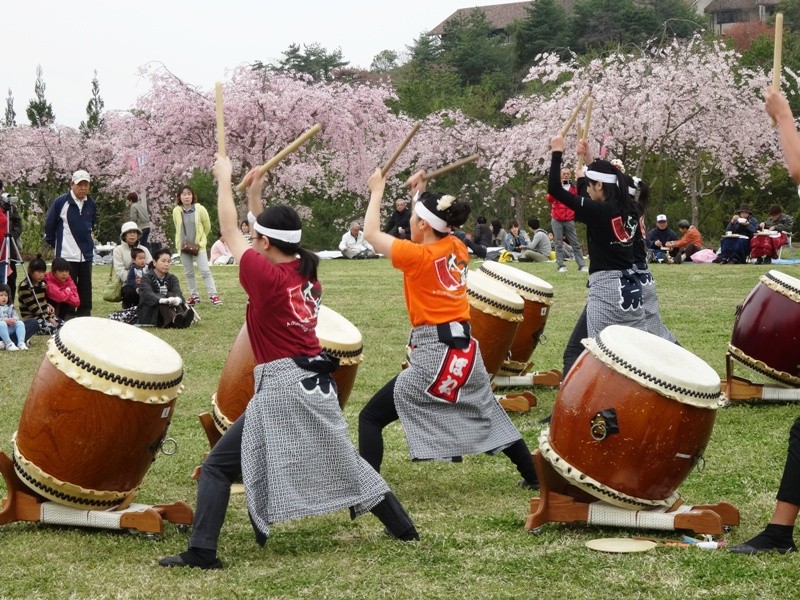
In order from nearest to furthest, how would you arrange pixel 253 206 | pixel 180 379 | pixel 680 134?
pixel 253 206 < pixel 180 379 < pixel 680 134

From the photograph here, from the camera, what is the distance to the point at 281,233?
13.6 feet

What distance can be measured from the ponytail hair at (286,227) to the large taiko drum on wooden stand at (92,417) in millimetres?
727

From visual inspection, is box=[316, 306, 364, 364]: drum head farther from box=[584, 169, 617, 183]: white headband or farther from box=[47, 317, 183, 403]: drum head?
box=[584, 169, 617, 183]: white headband

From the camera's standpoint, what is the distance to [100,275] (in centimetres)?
1866

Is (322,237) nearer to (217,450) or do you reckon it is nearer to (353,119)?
(353,119)

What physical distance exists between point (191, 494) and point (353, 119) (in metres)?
24.9

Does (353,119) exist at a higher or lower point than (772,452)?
lower

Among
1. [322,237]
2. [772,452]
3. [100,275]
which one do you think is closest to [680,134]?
[322,237]

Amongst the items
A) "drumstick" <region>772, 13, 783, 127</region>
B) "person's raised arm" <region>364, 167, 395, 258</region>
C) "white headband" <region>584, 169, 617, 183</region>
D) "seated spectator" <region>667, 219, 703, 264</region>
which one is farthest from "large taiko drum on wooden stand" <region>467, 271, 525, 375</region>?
"seated spectator" <region>667, 219, 703, 264</region>

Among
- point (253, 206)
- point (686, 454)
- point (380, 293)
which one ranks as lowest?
point (380, 293)

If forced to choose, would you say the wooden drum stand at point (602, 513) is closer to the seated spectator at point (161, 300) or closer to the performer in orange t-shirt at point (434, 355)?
the performer in orange t-shirt at point (434, 355)

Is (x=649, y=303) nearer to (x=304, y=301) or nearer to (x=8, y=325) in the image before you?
(x=304, y=301)

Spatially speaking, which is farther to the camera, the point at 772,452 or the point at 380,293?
the point at 380,293

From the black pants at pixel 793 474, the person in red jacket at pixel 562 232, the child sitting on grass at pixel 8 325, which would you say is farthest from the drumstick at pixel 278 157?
the person in red jacket at pixel 562 232
